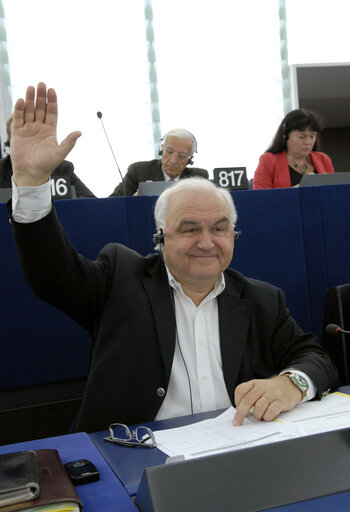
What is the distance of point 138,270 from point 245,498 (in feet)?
2.89

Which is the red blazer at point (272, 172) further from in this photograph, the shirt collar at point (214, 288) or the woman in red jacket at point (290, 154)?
the shirt collar at point (214, 288)

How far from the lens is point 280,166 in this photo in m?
3.15

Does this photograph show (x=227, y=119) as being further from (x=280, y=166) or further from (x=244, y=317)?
(x=244, y=317)

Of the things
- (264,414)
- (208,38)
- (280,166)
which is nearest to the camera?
(264,414)

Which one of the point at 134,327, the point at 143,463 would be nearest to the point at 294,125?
the point at 134,327

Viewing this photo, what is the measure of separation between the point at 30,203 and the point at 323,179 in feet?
5.28

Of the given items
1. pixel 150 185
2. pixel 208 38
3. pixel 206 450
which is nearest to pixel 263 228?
pixel 150 185

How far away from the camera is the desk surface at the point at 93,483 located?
2.14 ft

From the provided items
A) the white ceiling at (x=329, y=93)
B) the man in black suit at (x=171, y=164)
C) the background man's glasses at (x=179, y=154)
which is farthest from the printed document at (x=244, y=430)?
the white ceiling at (x=329, y=93)

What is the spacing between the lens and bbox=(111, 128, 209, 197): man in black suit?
10.9ft

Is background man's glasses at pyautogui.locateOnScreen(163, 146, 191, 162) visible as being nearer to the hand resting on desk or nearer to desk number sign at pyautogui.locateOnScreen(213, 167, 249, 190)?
desk number sign at pyautogui.locateOnScreen(213, 167, 249, 190)

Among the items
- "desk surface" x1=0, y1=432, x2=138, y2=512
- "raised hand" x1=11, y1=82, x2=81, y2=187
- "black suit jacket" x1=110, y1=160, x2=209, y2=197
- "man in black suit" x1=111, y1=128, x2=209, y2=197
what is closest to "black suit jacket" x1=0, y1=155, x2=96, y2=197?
"man in black suit" x1=111, y1=128, x2=209, y2=197

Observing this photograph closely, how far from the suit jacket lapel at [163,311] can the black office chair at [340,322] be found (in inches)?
24.3

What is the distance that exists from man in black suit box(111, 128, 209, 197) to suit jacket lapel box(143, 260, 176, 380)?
1.88 m
